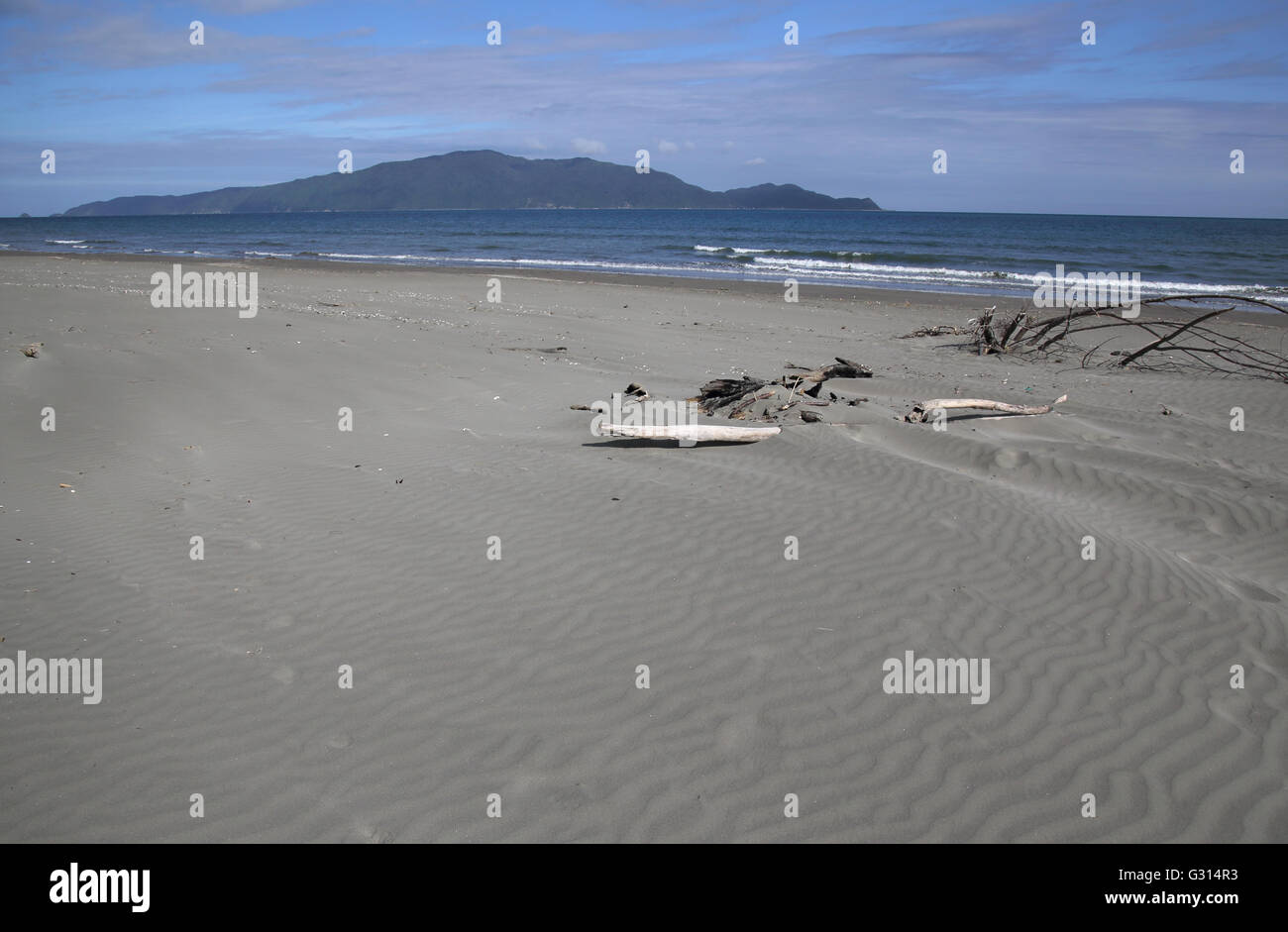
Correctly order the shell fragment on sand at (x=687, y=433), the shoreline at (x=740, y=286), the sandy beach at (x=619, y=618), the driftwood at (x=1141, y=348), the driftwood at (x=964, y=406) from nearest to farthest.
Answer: the sandy beach at (x=619, y=618)
the shell fragment on sand at (x=687, y=433)
the driftwood at (x=964, y=406)
the driftwood at (x=1141, y=348)
the shoreline at (x=740, y=286)

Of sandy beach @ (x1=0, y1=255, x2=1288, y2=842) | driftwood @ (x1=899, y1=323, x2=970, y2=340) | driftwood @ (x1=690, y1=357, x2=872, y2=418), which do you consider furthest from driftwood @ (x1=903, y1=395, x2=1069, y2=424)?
driftwood @ (x1=899, y1=323, x2=970, y2=340)

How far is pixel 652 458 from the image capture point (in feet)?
22.7

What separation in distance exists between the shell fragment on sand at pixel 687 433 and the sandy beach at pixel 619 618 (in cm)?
12

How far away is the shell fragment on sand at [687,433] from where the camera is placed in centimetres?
726

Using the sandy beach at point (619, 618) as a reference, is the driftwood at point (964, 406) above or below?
above

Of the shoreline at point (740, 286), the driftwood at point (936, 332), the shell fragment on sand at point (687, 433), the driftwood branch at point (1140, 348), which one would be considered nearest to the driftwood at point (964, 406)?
the shell fragment on sand at point (687, 433)

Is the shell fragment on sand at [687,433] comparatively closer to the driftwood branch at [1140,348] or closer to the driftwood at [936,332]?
the driftwood branch at [1140,348]

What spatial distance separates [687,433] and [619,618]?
3205 millimetres

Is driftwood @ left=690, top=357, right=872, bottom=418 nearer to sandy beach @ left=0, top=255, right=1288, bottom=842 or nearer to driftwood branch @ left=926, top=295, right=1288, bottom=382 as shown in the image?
sandy beach @ left=0, top=255, right=1288, bottom=842

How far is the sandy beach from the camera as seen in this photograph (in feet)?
9.88

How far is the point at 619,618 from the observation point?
169 inches

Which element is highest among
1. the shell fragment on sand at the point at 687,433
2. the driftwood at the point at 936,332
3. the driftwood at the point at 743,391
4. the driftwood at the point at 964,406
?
the driftwood at the point at 936,332
